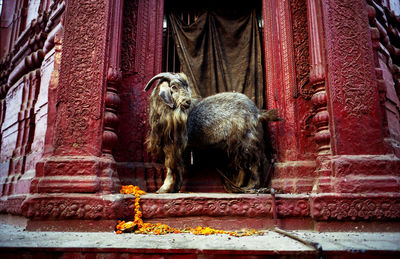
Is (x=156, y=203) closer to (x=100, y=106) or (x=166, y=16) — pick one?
(x=100, y=106)

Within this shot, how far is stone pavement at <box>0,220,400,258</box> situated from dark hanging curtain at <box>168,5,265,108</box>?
2524 mm

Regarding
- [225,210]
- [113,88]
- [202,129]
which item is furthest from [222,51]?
[225,210]

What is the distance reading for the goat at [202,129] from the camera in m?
3.17

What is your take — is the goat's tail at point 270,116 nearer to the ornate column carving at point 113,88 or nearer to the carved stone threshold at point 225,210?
the carved stone threshold at point 225,210

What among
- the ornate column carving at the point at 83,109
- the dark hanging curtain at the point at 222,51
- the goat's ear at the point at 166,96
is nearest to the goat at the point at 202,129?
the goat's ear at the point at 166,96

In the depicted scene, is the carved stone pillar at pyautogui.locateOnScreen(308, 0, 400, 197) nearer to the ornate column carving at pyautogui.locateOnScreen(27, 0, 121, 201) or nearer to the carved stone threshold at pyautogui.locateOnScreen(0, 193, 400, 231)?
the carved stone threshold at pyautogui.locateOnScreen(0, 193, 400, 231)

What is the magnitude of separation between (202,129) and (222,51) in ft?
6.10

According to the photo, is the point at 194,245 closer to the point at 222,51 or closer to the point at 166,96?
the point at 166,96

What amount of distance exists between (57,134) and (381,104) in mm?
3702

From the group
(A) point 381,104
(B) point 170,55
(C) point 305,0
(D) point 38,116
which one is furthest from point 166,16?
(A) point 381,104

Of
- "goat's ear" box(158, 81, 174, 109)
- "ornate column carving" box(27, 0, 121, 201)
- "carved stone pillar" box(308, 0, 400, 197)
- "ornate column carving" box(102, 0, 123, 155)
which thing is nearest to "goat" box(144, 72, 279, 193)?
"goat's ear" box(158, 81, 174, 109)

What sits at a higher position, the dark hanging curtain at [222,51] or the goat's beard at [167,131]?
the dark hanging curtain at [222,51]

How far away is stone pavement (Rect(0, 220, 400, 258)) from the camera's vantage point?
190 centimetres

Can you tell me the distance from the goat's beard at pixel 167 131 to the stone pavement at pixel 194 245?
1.08 metres
